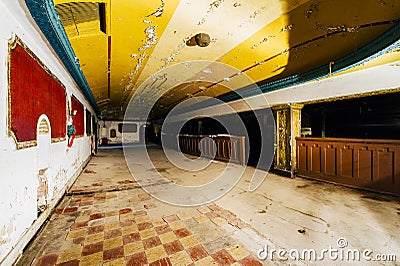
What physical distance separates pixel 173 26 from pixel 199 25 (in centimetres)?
34

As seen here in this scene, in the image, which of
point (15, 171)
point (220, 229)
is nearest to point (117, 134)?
point (15, 171)

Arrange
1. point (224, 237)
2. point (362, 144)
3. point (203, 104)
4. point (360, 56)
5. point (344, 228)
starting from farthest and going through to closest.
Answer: point (203, 104), point (362, 144), point (360, 56), point (344, 228), point (224, 237)

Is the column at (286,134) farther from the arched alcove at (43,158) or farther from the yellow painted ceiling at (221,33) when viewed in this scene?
the arched alcove at (43,158)

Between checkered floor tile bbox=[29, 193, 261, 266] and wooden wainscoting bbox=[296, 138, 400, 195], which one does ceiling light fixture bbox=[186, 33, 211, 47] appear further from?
wooden wainscoting bbox=[296, 138, 400, 195]

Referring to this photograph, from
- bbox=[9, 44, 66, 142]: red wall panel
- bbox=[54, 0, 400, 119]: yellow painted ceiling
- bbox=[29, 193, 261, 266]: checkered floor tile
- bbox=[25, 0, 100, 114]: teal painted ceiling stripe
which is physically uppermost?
bbox=[54, 0, 400, 119]: yellow painted ceiling

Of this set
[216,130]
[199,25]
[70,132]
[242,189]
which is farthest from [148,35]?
[216,130]

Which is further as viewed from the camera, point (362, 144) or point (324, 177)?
point (324, 177)

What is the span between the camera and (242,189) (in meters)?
3.52

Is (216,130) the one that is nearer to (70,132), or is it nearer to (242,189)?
(242,189)

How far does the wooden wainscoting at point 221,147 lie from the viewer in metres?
5.83

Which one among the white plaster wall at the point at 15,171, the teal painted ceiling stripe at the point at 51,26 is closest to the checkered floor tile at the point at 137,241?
the white plaster wall at the point at 15,171

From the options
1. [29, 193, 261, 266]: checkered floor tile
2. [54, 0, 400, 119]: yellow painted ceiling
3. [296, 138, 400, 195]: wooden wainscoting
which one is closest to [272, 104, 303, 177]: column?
[296, 138, 400, 195]: wooden wainscoting

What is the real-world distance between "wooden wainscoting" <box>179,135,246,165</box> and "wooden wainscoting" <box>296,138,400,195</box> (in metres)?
1.78

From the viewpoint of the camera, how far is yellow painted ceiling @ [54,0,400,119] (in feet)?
6.32
